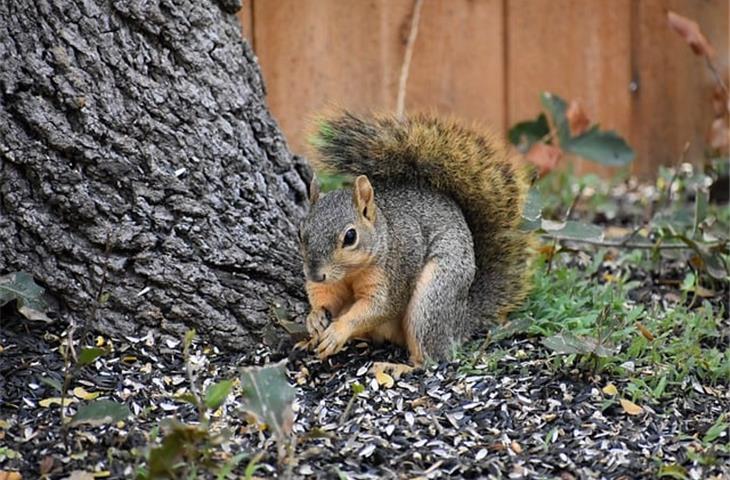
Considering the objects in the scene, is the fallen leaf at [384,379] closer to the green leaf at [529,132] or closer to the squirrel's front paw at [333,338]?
the squirrel's front paw at [333,338]

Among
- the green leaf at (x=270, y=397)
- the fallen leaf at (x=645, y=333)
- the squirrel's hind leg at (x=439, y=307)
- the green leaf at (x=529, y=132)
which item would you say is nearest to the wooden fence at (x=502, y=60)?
the green leaf at (x=529, y=132)

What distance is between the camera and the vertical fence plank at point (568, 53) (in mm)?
5031

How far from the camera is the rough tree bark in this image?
2900 millimetres

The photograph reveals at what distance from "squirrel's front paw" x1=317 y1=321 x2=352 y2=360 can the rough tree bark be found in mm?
197

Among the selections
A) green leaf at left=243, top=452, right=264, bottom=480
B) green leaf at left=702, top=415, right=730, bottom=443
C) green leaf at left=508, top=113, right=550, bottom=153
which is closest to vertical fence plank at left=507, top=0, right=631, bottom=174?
green leaf at left=508, top=113, right=550, bottom=153

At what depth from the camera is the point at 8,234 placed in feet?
9.62

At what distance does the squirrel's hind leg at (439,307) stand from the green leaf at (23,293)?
36.1 inches

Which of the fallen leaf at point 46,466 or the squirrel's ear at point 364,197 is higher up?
the squirrel's ear at point 364,197

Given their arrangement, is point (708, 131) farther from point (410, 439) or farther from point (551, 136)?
point (410, 439)

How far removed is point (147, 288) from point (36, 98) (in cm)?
54

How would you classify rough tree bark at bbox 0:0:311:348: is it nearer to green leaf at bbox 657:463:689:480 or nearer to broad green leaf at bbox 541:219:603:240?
broad green leaf at bbox 541:219:603:240

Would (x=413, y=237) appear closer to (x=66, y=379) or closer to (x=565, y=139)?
(x=66, y=379)

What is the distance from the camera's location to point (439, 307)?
311 cm

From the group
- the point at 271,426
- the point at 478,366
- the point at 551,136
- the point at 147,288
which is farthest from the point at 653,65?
the point at 271,426
